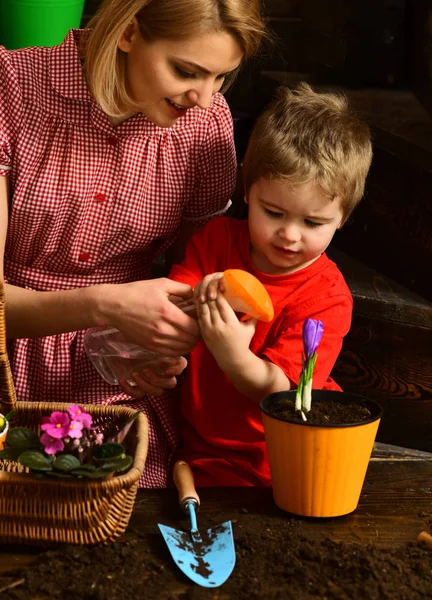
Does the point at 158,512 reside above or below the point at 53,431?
below

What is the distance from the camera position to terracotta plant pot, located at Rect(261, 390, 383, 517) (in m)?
1.20

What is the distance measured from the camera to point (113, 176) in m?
1.63

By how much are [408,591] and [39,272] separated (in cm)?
93

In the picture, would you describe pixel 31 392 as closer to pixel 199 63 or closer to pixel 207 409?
pixel 207 409

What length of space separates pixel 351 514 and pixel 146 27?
0.86 metres

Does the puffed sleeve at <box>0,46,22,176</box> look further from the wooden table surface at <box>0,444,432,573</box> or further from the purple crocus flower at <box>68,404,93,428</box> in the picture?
the wooden table surface at <box>0,444,432,573</box>

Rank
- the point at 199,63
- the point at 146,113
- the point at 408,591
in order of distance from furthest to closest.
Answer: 1. the point at 146,113
2. the point at 199,63
3. the point at 408,591

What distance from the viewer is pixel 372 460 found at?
4.75 feet

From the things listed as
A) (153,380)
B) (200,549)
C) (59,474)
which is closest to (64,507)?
(59,474)

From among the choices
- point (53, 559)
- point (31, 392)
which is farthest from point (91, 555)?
point (31, 392)

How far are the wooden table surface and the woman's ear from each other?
753 mm

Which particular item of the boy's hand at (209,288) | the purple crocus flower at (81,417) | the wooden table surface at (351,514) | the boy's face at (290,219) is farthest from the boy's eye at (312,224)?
the purple crocus flower at (81,417)

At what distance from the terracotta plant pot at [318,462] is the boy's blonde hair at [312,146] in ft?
1.35

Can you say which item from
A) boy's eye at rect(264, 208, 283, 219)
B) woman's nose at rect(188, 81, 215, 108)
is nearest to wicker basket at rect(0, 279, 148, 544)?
boy's eye at rect(264, 208, 283, 219)
